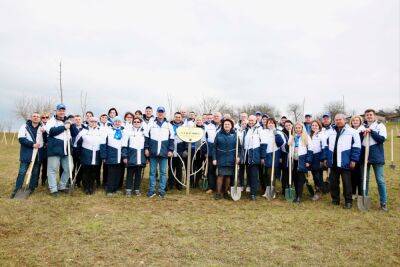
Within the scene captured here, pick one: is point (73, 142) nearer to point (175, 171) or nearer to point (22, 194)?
point (22, 194)

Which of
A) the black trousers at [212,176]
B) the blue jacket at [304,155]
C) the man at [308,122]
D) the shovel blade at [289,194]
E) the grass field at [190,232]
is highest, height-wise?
the man at [308,122]

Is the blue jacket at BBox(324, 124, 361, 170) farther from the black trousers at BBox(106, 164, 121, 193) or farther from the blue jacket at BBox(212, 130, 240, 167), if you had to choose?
the black trousers at BBox(106, 164, 121, 193)

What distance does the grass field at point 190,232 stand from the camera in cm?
501

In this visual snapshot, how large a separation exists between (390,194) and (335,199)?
2213 millimetres

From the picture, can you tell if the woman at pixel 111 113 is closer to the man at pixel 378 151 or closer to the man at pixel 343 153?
the man at pixel 343 153

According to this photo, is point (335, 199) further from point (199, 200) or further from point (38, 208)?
point (38, 208)

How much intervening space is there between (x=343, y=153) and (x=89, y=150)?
581 centimetres

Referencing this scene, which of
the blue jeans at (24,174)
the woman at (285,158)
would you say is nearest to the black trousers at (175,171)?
the woman at (285,158)

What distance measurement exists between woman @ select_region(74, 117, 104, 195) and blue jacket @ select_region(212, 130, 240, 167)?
9.49 feet

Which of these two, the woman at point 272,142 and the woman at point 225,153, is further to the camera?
the woman at point 272,142

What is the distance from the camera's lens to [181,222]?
659cm

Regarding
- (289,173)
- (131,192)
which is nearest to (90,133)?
(131,192)

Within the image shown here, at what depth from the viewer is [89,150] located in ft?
28.5

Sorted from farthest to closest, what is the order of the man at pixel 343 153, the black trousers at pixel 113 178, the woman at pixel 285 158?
1. the woman at pixel 285 158
2. the black trousers at pixel 113 178
3. the man at pixel 343 153
